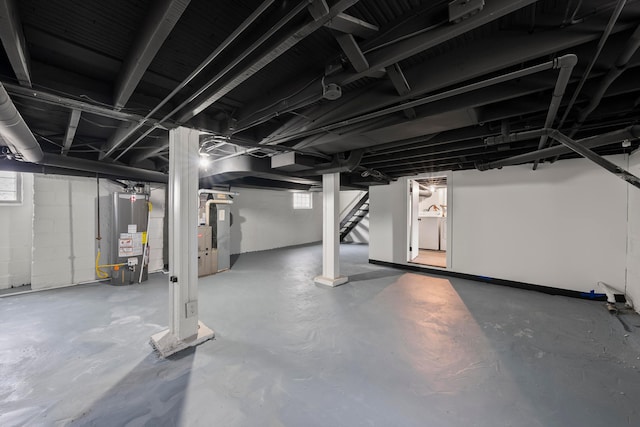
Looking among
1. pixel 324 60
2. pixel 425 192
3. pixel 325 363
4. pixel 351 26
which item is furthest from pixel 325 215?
pixel 425 192

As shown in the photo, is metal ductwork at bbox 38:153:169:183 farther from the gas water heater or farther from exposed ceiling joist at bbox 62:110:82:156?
the gas water heater

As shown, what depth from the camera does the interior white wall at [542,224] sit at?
3.36 meters

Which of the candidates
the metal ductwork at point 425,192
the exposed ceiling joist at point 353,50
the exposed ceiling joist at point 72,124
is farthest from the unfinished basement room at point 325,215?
the metal ductwork at point 425,192

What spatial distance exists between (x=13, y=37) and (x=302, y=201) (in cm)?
775

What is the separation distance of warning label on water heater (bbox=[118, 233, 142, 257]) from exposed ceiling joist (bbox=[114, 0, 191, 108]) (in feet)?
10.6

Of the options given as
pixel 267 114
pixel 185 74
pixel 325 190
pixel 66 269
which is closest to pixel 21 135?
pixel 185 74

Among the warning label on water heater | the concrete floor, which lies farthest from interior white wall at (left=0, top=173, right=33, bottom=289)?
the warning label on water heater

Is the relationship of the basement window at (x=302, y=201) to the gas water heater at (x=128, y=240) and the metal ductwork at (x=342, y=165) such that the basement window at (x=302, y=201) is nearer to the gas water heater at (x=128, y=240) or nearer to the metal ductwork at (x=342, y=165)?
the metal ductwork at (x=342, y=165)

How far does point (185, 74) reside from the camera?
1.69 meters

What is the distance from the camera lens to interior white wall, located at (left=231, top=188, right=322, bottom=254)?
6.76 m

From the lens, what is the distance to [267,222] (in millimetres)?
7410

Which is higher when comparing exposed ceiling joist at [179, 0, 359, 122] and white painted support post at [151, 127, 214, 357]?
exposed ceiling joist at [179, 0, 359, 122]

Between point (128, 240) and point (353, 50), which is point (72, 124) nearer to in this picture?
point (128, 240)

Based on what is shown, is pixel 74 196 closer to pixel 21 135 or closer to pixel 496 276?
pixel 21 135
